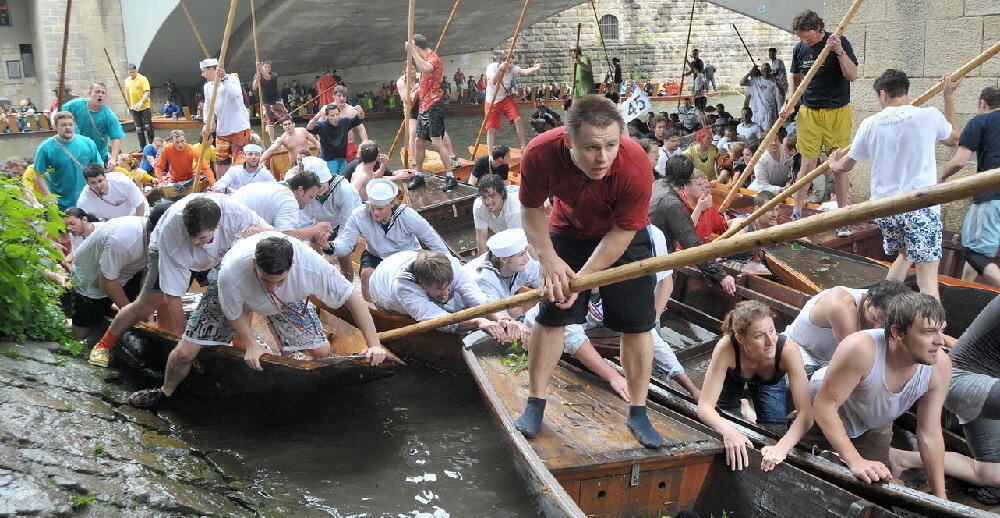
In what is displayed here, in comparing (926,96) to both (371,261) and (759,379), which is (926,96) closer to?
(759,379)

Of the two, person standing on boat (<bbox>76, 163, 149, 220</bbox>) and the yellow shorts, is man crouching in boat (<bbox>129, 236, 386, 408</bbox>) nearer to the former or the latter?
person standing on boat (<bbox>76, 163, 149, 220</bbox>)

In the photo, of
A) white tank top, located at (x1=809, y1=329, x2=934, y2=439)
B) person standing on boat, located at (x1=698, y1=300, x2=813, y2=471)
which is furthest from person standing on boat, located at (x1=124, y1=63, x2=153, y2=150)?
white tank top, located at (x1=809, y1=329, x2=934, y2=439)

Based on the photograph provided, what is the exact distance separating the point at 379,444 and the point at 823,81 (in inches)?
182

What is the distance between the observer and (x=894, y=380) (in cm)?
373

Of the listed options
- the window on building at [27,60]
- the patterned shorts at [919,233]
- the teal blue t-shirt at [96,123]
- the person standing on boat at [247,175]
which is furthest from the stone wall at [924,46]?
the window on building at [27,60]

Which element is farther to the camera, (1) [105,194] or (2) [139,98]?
(2) [139,98]

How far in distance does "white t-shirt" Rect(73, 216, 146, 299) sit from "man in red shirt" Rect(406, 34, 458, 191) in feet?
14.5

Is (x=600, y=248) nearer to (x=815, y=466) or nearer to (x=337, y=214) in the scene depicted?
(x=815, y=466)

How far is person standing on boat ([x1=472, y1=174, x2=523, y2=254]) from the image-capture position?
6816 millimetres

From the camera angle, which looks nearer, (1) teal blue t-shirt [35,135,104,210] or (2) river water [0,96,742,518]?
(2) river water [0,96,742,518]

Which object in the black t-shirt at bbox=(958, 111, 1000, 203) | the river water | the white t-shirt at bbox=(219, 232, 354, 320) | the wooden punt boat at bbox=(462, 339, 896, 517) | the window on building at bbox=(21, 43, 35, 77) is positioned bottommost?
the river water

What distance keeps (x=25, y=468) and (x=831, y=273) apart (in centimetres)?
517

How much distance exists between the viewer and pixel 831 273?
6402 millimetres

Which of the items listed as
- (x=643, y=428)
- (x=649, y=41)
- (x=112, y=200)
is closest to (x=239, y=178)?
(x=112, y=200)
